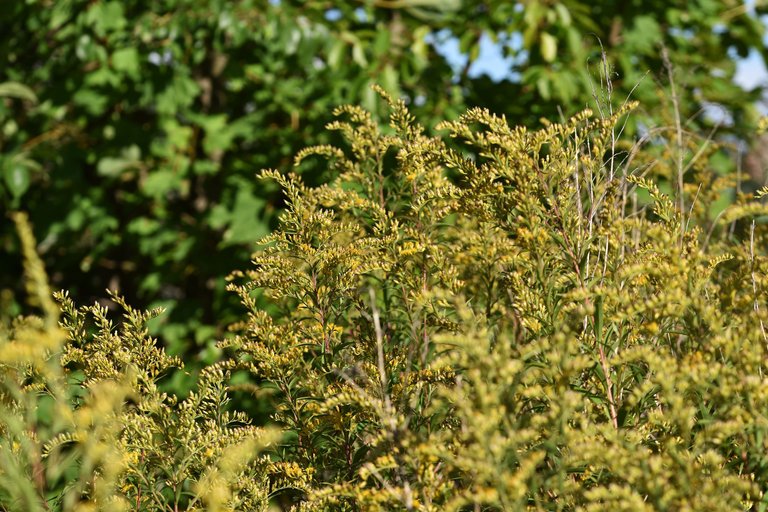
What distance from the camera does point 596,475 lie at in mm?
1239

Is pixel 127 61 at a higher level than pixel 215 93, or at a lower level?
higher

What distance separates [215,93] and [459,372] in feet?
9.44

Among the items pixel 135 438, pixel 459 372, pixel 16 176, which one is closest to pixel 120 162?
pixel 16 176

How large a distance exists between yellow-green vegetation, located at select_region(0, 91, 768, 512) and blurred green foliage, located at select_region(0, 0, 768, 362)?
1.45m

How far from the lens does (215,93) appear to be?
3.74 m

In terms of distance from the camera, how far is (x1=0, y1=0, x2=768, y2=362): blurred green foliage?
10.3ft

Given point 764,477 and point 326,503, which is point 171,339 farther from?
point 764,477

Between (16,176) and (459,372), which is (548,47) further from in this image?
(16,176)

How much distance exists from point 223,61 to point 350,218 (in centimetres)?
236

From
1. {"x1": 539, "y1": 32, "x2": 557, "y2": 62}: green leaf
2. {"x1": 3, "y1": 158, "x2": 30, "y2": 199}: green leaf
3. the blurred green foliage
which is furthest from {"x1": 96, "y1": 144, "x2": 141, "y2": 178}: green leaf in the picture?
{"x1": 539, "y1": 32, "x2": 557, "y2": 62}: green leaf

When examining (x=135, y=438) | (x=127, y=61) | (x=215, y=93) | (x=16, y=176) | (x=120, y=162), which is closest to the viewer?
(x=135, y=438)

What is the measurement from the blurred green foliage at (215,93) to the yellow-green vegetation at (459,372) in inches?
57.2

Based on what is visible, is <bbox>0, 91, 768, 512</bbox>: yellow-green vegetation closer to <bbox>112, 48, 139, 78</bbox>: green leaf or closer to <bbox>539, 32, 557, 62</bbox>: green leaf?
<bbox>539, 32, 557, 62</bbox>: green leaf

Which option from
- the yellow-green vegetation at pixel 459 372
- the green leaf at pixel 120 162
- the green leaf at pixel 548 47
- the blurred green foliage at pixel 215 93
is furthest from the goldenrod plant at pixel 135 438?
the green leaf at pixel 548 47
